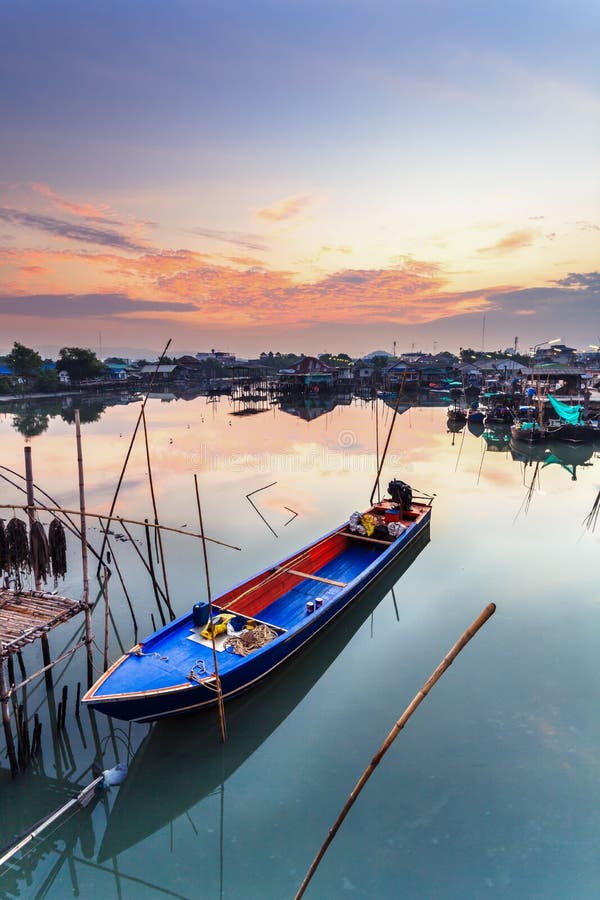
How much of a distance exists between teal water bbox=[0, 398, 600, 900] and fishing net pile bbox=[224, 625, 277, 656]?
843 mm

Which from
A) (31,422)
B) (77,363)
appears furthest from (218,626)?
(77,363)

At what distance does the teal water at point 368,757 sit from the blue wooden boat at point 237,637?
A: 724 mm

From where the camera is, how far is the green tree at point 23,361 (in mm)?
46656

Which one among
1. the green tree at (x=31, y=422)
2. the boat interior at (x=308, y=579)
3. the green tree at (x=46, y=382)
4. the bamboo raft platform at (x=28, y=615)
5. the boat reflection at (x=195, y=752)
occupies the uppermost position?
the green tree at (x=46, y=382)

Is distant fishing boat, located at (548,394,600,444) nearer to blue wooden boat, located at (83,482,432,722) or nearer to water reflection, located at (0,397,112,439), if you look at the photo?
blue wooden boat, located at (83,482,432,722)

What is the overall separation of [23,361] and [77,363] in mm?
7009

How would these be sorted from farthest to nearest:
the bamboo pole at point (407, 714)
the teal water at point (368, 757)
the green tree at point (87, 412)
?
1. the green tree at point (87, 412)
2. the teal water at point (368, 757)
3. the bamboo pole at point (407, 714)

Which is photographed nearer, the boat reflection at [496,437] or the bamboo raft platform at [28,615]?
the bamboo raft platform at [28,615]

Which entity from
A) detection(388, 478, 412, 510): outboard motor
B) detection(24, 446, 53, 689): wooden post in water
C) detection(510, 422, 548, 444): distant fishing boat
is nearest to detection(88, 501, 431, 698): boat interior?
detection(388, 478, 412, 510): outboard motor

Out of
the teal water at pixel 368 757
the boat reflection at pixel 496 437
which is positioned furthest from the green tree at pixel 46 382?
the boat reflection at pixel 496 437

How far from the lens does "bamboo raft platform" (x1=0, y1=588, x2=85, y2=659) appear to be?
5.12 m

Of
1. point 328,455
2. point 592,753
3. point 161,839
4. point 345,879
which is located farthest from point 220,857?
point 328,455

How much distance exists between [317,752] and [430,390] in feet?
178
